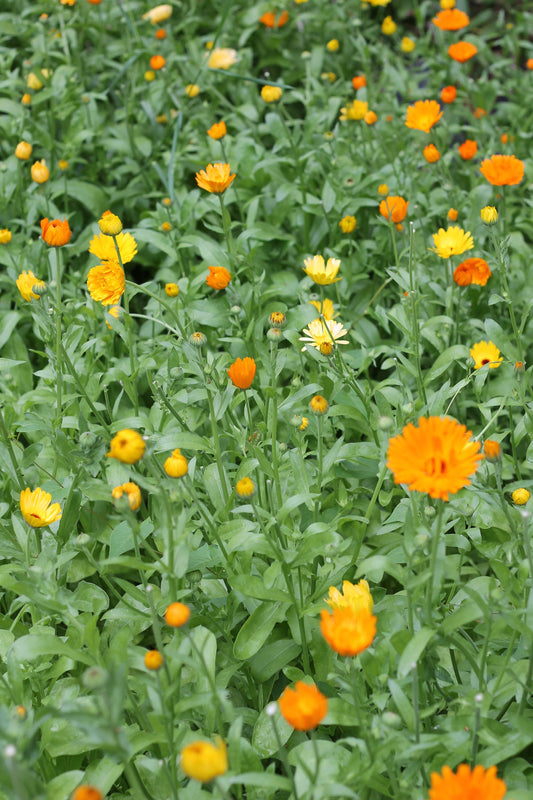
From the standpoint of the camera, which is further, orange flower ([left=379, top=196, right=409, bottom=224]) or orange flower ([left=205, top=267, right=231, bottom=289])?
orange flower ([left=379, top=196, right=409, bottom=224])

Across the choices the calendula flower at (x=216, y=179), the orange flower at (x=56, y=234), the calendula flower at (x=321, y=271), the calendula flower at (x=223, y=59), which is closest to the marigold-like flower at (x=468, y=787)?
the calendula flower at (x=321, y=271)

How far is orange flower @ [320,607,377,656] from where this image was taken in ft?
4.61

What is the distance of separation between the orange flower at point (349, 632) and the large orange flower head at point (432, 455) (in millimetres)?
260

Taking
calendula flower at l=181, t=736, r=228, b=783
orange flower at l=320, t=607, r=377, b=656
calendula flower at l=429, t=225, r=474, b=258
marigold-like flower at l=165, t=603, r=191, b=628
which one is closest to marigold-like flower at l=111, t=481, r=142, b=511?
marigold-like flower at l=165, t=603, r=191, b=628

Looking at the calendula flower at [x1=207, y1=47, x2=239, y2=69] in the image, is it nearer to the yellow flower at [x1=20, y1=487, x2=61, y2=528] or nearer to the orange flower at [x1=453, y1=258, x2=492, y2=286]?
the orange flower at [x1=453, y1=258, x2=492, y2=286]

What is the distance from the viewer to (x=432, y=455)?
1532 millimetres

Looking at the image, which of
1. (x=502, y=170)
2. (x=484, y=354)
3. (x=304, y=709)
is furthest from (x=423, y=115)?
(x=304, y=709)

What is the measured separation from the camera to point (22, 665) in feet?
6.42

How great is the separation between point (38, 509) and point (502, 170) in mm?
1818

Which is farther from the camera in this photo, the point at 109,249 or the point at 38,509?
the point at 109,249

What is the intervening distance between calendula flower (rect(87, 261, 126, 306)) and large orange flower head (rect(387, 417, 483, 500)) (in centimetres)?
101

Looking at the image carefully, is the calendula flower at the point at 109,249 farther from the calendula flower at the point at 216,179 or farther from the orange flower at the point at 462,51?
the orange flower at the point at 462,51

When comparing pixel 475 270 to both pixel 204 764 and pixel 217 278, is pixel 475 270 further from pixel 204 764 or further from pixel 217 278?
pixel 204 764

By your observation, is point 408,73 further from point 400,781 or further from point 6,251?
point 400,781
